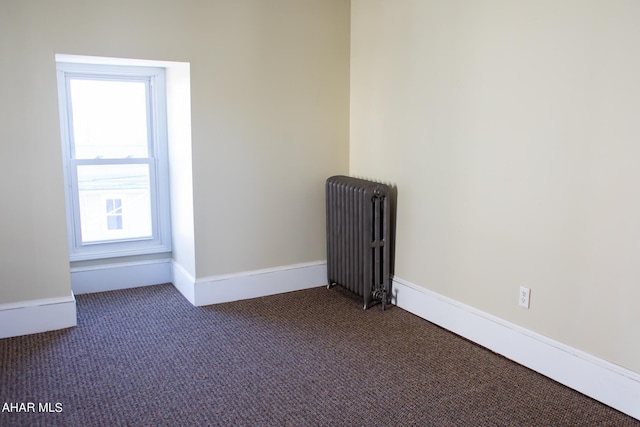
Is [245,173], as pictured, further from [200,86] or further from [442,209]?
[442,209]

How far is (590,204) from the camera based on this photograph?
93.2 inches

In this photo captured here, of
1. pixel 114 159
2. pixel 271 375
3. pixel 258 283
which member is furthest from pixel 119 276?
pixel 271 375

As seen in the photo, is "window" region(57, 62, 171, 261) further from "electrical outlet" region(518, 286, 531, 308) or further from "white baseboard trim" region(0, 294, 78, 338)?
"electrical outlet" region(518, 286, 531, 308)

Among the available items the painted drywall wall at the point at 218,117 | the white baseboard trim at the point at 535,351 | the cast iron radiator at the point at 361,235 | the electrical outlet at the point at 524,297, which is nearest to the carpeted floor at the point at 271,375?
the white baseboard trim at the point at 535,351

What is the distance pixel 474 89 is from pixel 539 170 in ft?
2.03

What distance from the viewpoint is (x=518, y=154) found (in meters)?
2.70

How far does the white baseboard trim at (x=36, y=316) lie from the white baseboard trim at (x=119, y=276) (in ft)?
2.20

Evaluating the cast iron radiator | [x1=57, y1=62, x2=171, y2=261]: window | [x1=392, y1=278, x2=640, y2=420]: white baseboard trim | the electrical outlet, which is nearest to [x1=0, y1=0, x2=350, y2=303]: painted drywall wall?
the cast iron radiator

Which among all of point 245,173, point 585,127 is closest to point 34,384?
point 245,173

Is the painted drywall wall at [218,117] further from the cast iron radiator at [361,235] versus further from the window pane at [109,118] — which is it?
the window pane at [109,118]

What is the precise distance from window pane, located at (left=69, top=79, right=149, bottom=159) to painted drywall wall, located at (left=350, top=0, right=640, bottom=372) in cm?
176

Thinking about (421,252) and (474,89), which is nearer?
(474,89)

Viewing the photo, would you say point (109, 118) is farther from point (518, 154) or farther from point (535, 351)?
point (535, 351)

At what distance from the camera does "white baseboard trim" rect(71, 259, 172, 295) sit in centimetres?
387
